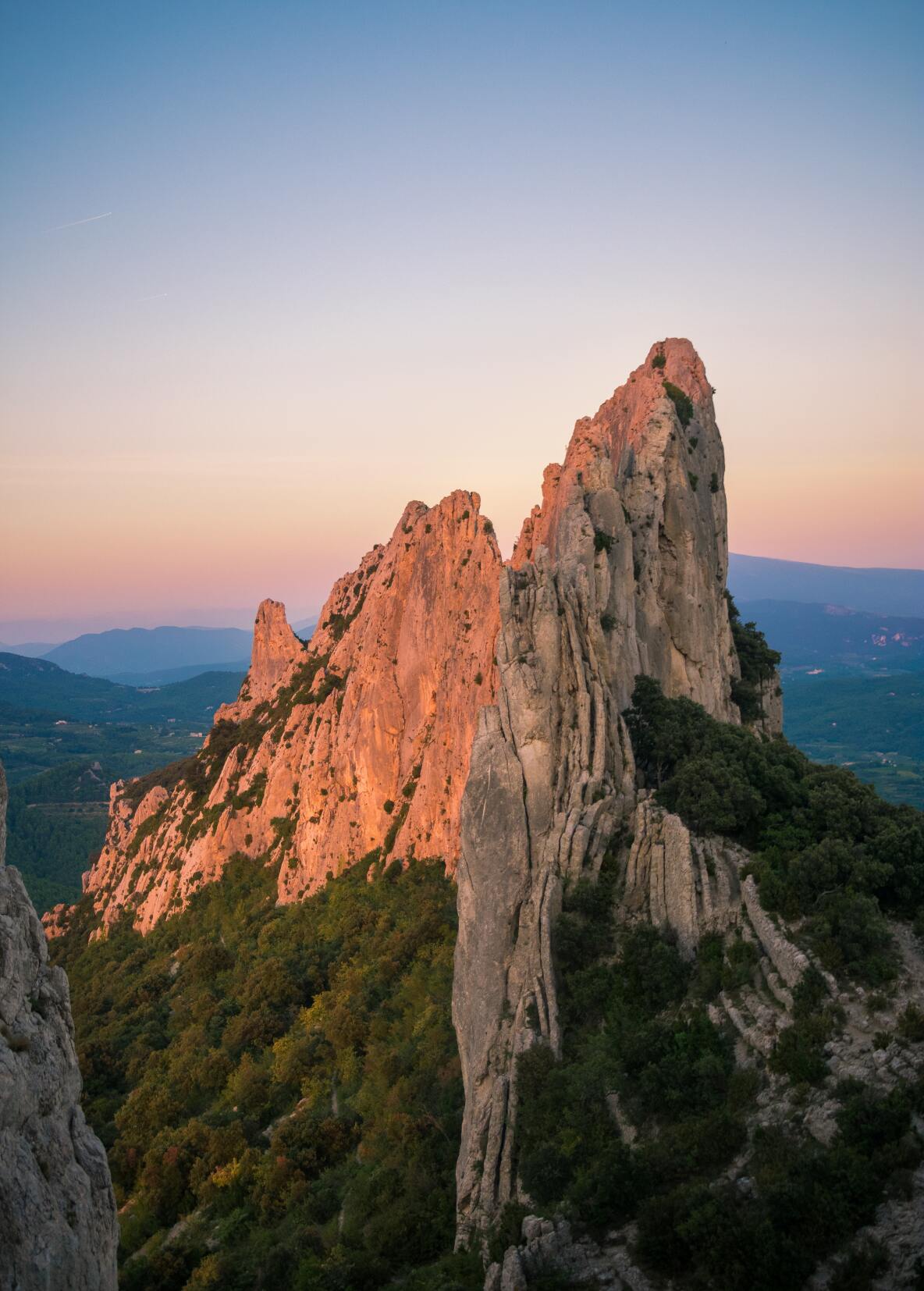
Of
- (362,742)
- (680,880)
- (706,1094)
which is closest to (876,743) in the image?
(362,742)

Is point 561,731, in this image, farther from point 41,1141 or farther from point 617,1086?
point 41,1141

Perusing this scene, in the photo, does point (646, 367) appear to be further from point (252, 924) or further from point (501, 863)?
Result: point (252, 924)

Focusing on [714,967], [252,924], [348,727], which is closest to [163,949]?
[252,924]

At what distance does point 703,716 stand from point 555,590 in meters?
9.82

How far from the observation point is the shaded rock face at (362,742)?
5944 cm

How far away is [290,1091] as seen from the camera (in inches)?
1775

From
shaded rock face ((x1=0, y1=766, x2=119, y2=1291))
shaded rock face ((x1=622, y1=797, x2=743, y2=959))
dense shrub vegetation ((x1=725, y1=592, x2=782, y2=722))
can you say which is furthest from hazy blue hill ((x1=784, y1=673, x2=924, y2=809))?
shaded rock face ((x1=0, y1=766, x2=119, y2=1291))

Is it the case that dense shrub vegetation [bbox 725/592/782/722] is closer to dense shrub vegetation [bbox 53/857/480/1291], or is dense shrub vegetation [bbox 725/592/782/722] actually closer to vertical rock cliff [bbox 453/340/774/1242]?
vertical rock cliff [bbox 453/340/774/1242]

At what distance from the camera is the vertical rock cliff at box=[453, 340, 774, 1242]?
30734 millimetres

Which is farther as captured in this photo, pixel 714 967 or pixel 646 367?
pixel 646 367

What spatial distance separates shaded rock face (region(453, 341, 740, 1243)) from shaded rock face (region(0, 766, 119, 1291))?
46.7ft

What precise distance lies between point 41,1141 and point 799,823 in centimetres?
2782

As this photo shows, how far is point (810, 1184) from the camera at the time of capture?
18.9 m

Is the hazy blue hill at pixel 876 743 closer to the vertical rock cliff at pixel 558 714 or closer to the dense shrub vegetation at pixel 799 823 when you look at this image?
the vertical rock cliff at pixel 558 714
